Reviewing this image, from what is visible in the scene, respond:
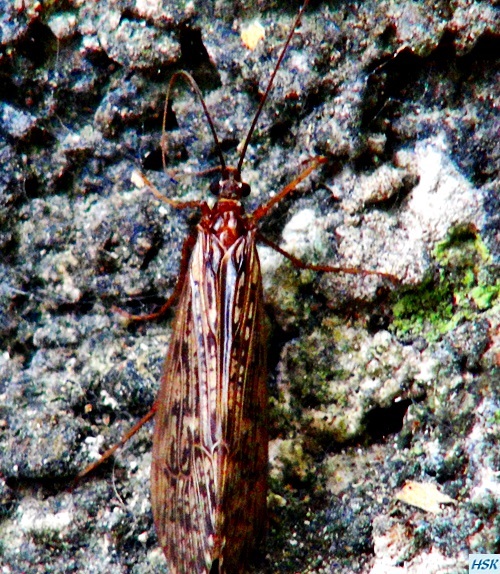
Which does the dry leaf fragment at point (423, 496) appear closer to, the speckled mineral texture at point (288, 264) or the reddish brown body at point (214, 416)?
the speckled mineral texture at point (288, 264)

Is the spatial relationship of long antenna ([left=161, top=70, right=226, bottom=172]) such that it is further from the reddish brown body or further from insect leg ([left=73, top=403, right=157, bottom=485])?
insect leg ([left=73, top=403, right=157, bottom=485])

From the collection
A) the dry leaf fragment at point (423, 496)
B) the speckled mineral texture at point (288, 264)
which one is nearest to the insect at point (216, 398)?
the speckled mineral texture at point (288, 264)

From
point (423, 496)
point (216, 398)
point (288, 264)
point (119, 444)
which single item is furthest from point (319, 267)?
point (119, 444)

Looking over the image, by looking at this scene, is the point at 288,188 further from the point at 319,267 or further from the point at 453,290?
the point at 453,290

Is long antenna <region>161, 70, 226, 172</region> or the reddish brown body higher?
long antenna <region>161, 70, 226, 172</region>

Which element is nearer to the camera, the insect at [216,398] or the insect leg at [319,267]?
the insect at [216,398]

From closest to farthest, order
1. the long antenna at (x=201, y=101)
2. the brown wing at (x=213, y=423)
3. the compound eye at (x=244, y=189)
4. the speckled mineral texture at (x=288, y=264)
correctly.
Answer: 1. the brown wing at (x=213, y=423)
2. the speckled mineral texture at (x=288, y=264)
3. the long antenna at (x=201, y=101)
4. the compound eye at (x=244, y=189)

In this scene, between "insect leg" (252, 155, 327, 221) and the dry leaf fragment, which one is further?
"insect leg" (252, 155, 327, 221)

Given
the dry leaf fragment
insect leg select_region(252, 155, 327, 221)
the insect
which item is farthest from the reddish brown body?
the dry leaf fragment
